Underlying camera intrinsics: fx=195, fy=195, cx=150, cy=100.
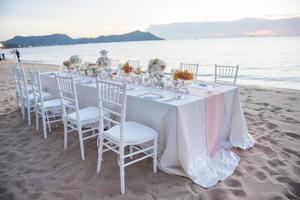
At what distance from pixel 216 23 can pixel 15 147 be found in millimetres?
33250

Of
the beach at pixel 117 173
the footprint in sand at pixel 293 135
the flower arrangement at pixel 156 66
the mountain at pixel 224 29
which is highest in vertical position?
the mountain at pixel 224 29

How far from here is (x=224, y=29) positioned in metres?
30.1

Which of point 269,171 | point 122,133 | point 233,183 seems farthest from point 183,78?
point 269,171

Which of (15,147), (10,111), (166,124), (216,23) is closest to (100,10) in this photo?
(10,111)

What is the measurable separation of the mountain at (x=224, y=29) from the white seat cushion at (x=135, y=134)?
20.1 metres

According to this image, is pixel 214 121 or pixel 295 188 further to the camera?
pixel 214 121

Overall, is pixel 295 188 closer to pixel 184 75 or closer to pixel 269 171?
pixel 269 171

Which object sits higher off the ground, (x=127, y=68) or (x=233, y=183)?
(x=127, y=68)

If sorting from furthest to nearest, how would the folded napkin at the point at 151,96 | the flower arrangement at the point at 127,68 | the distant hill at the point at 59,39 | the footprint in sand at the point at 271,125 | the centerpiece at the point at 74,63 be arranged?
the distant hill at the point at 59,39, the centerpiece at the point at 74,63, the footprint in sand at the point at 271,125, the flower arrangement at the point at 127,68, the folded napkin at the point at 151,96

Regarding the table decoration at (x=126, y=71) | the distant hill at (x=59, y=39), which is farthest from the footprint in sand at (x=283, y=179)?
the distant hill at (x=59, y=39)

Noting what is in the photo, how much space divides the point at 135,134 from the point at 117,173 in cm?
54

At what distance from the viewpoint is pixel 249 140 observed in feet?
8.93

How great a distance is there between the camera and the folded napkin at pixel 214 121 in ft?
7.34

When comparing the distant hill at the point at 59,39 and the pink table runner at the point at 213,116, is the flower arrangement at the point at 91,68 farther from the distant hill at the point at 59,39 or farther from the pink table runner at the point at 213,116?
the distant hill at the point at 59,39
